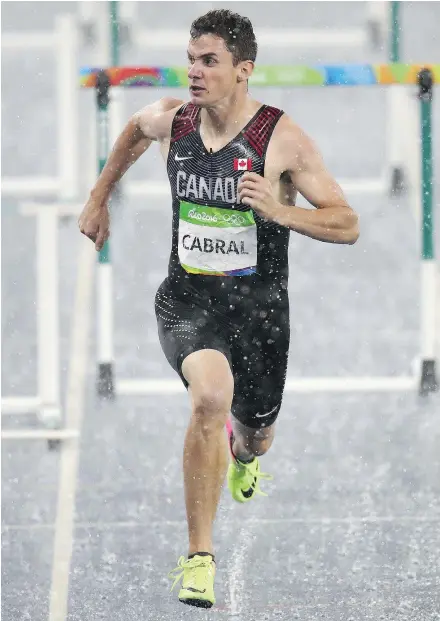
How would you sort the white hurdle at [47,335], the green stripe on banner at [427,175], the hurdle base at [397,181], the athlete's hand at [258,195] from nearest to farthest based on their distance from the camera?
the athlete's hand at [258,195] < the white hurdle at [47,335] < the green stripe on banner at [427,175] < the hurdle base at [397,181]

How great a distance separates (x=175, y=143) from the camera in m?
5.71

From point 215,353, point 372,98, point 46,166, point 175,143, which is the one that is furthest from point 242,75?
point 372,98

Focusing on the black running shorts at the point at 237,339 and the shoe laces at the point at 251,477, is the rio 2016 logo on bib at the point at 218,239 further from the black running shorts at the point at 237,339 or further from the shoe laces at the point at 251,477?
the shoe laces at the point at 251,477

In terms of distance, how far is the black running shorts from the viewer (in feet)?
18.5

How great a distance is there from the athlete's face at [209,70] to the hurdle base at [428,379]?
306 cm

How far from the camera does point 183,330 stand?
5660 millimetres

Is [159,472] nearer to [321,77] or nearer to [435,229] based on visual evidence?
[321,77]

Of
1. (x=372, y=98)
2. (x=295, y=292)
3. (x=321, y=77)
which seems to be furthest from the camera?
(x=372, y=98)

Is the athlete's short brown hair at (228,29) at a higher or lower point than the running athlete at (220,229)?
higher

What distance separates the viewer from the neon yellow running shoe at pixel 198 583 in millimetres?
5219

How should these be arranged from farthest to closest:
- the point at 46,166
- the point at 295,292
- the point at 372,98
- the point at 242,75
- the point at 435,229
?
the point at 372,98 → the point at 46,166 → the point at 435,229 → the point at 295,292 → the point at 242,75

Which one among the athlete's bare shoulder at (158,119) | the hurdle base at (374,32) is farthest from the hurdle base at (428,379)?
the hurdle base at (374,32)

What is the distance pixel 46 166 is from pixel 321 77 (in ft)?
15.8

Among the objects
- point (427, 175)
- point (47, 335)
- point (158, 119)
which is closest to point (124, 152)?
point (158, 119)
